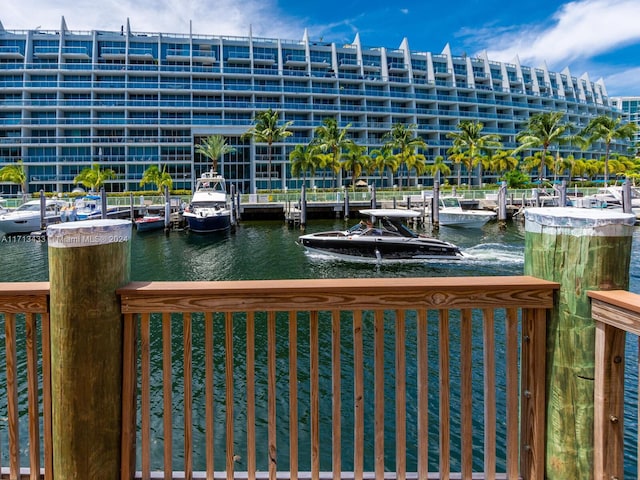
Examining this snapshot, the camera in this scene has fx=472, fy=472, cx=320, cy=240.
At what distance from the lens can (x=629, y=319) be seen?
216cm

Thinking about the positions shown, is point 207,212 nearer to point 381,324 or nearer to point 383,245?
point 383,245

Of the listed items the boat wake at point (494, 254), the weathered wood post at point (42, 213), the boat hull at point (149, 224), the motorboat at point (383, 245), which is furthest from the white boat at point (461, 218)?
the weathered wood post at point (42, 213)

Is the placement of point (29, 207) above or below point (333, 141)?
below

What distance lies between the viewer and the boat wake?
22192mm

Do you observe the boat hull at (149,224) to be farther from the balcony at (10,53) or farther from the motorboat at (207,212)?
the balcony at (10,53)

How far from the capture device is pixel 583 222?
234 cm

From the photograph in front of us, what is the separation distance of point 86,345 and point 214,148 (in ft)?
220

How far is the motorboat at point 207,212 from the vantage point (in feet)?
111

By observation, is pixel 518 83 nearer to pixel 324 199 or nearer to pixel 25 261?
pixel 324 199

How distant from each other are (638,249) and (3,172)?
215ft

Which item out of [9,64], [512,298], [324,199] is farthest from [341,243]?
[9,64]

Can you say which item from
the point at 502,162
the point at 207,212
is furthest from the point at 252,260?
the point at 502,162

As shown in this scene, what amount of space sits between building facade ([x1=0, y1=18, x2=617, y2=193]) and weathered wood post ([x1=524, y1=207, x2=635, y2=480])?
71810 millimetres

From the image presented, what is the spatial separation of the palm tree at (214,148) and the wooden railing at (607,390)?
6491cm
